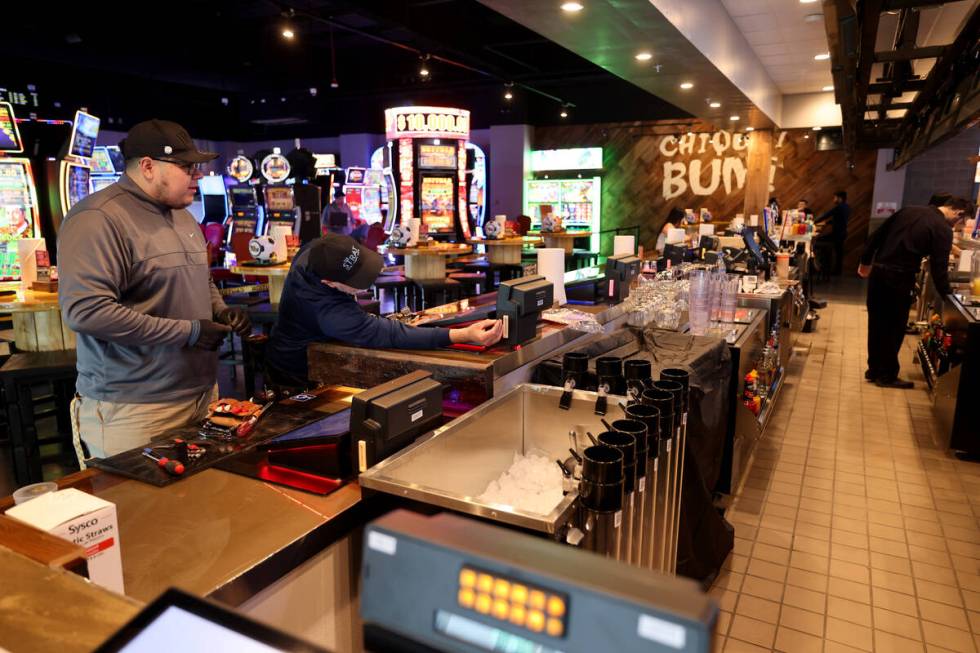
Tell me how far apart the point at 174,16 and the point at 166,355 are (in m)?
8.80

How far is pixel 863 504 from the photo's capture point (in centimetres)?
382

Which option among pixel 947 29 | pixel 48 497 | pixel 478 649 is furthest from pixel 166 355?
pixel 947 29

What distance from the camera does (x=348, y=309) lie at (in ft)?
8.30

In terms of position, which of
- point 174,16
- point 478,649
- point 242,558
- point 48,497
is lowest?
point 242,558

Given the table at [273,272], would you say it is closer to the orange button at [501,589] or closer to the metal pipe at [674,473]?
the metal pipe at [674,473]

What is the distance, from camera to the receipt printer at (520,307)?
2.46m

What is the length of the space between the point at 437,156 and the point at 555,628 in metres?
11.4

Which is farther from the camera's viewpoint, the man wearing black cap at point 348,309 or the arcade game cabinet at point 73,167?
the arcade game cabinet at point 73,167

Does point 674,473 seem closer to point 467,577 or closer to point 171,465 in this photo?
point 171,465

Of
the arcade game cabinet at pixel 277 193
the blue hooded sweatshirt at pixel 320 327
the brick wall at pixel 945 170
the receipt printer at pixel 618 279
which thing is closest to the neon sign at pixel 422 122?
the arcade game cabinet at pixel 277 193

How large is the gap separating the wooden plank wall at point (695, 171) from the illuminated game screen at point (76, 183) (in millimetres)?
9375

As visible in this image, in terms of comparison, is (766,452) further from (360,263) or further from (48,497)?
(48,497)

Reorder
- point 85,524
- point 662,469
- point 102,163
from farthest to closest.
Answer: point 102,163, point 662,469, point 85,524

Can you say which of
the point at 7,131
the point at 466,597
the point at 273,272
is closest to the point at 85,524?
the point at 466,597
